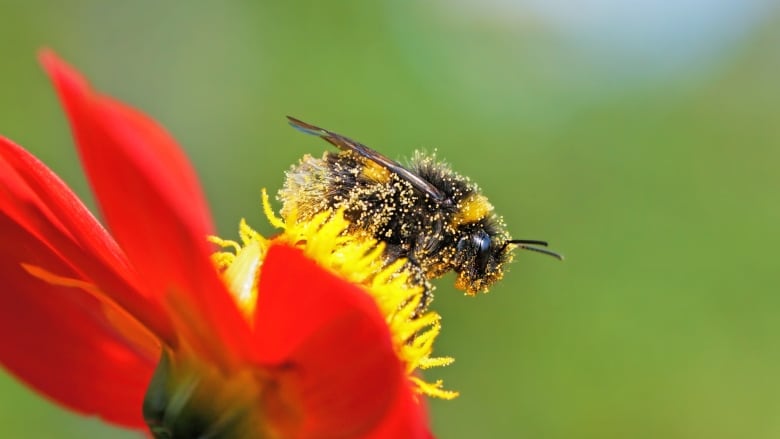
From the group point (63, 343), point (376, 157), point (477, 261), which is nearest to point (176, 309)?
point (63, 343)

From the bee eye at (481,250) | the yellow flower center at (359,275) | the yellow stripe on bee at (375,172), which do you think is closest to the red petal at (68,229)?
the yellow flower center at (359,275)

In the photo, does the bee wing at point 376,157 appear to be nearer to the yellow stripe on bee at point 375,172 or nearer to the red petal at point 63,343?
the yellow stripe on bee at point 375,172

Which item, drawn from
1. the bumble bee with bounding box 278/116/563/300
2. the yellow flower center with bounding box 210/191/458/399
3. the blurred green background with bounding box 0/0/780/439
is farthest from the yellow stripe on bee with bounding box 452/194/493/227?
the blurred green background with bounding box 0/0/780/439

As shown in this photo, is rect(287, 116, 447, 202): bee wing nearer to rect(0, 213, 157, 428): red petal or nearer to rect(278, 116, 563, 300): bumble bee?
rect(278, 116, 563, 300): bumble bee

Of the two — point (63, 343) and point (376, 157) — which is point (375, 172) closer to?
point (376, 157)

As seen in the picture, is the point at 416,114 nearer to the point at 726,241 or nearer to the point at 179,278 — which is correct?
the point at 726,241

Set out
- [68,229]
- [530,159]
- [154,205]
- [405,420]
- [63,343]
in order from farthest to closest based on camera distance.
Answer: [530,159] → [63,343] → [68,229] → [405,420] → [154,205]

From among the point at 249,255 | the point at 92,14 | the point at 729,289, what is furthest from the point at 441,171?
the point at 92,14
